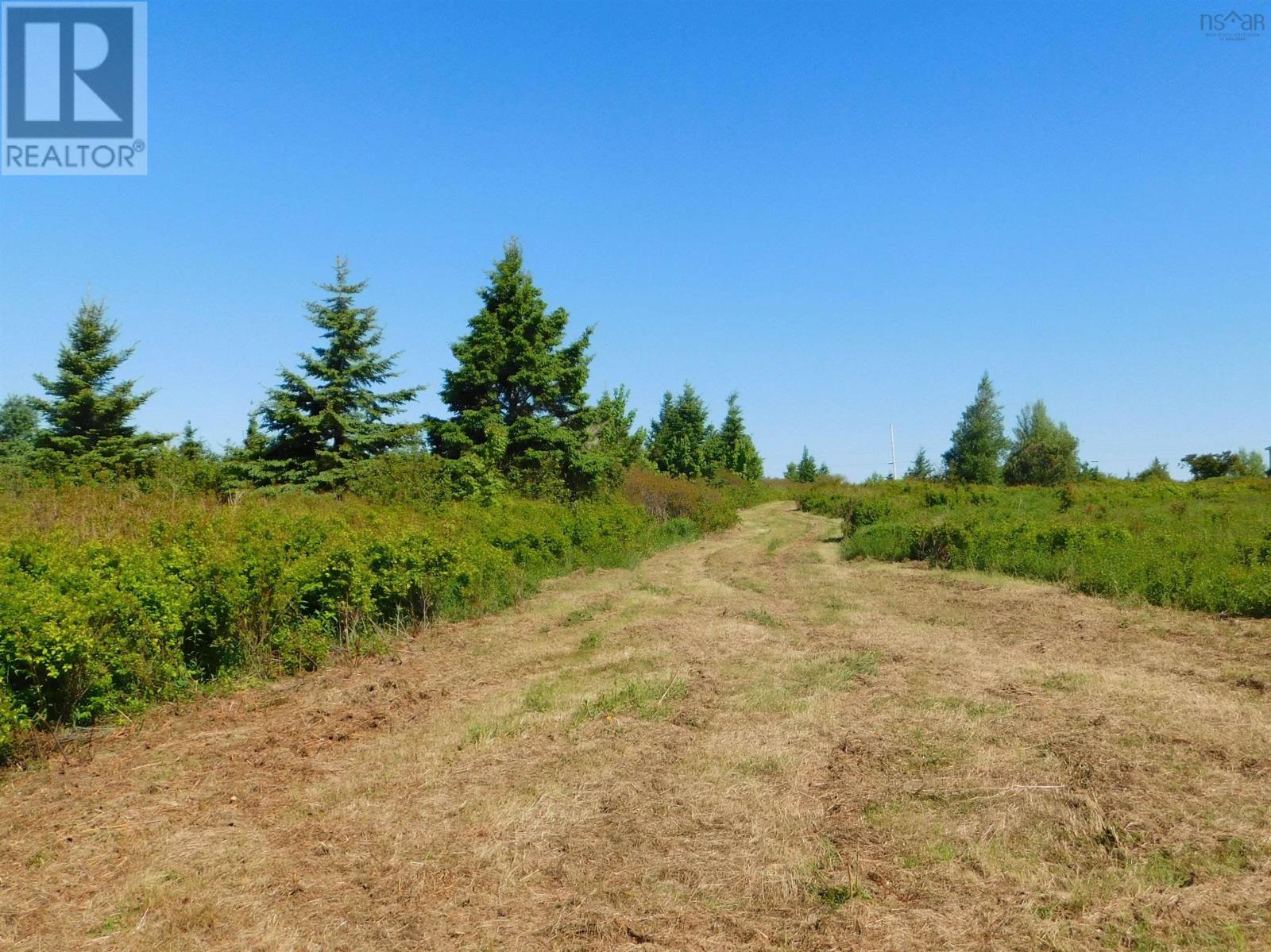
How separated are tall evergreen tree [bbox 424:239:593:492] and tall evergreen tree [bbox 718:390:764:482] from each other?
30.0 metres

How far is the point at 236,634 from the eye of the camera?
6961 millimetres

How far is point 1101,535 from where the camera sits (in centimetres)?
1398

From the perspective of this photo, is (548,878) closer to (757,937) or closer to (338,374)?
(757,937)

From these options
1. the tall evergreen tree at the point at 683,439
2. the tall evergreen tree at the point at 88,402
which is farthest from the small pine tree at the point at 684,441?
the tall evergreen tree at the point at 88,402

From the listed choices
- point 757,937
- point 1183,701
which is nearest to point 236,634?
point 757,937

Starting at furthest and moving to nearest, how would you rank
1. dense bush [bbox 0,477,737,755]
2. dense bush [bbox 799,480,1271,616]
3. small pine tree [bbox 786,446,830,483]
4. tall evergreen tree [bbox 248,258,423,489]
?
small pine tree [bbox 786,446,830,483]
tall evergreen tree [bbox 248,258,423,489]
dense bush [bbox 799,480,1271,616]
dense bush [bbox 0,477,737,755]

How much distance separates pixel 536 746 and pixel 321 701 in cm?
238

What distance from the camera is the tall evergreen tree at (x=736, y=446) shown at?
53.2 metres

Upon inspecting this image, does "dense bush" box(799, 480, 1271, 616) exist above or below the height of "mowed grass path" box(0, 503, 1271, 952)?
above

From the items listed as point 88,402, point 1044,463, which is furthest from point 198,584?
point 1044,463

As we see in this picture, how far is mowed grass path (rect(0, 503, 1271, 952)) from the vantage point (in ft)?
10.8

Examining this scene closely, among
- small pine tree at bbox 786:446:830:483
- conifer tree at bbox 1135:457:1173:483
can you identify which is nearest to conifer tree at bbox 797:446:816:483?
small pine tree at bbox 786:446:830:483

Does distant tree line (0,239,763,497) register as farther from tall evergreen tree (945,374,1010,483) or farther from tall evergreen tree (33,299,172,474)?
tall evergreen tree (945,374,1010,483)

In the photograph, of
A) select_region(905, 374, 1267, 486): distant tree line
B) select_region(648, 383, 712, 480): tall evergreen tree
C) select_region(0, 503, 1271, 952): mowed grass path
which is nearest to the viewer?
select_region(0, 503, 1271, 952): mowed grass path
